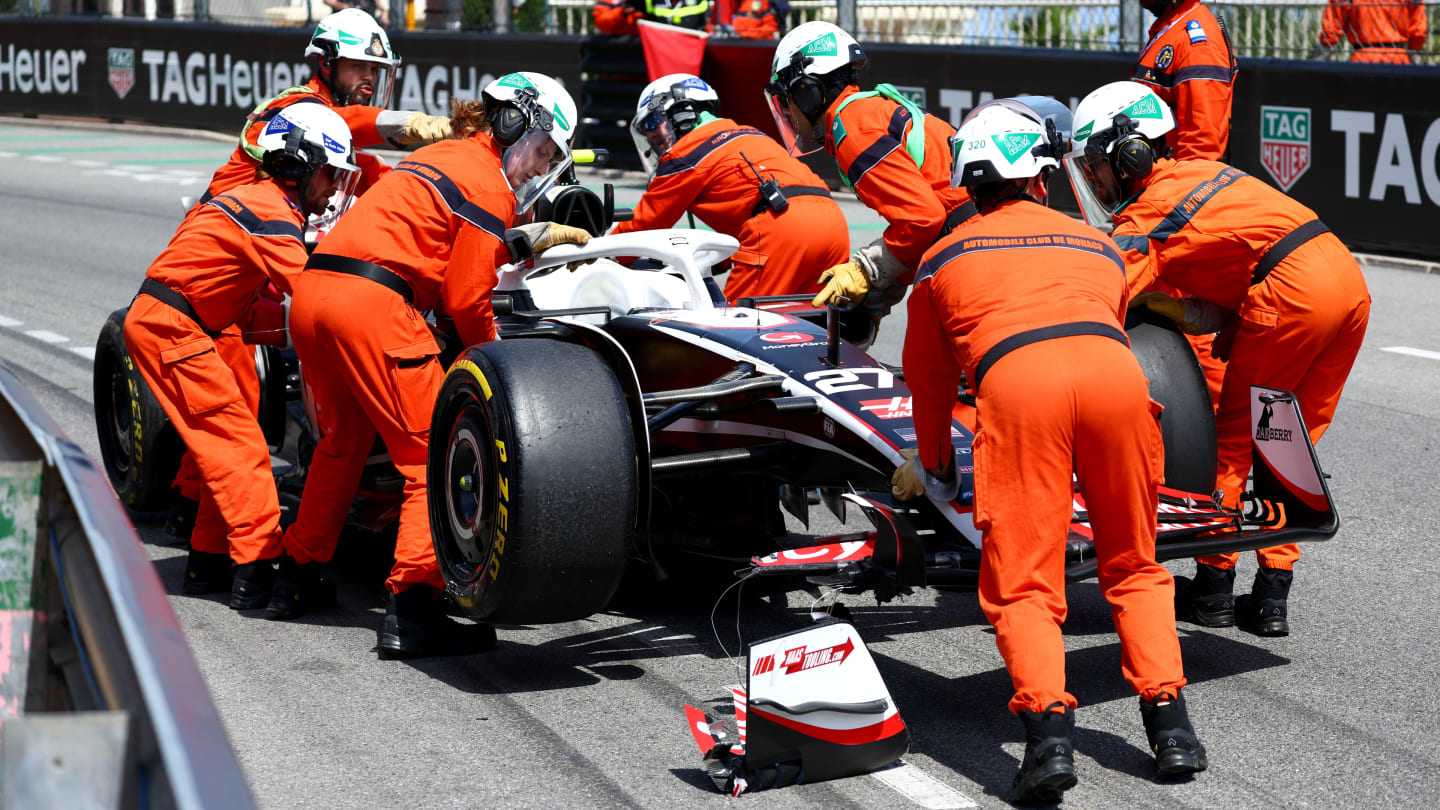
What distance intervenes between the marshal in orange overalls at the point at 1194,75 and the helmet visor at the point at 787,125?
3642 millimetres

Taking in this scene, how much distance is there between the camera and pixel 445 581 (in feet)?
16.7

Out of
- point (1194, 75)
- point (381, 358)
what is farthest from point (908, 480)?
point (1194, 75)

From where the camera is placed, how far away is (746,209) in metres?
7.45

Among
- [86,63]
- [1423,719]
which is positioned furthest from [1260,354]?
[86,63]

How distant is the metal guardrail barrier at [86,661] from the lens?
1.80m

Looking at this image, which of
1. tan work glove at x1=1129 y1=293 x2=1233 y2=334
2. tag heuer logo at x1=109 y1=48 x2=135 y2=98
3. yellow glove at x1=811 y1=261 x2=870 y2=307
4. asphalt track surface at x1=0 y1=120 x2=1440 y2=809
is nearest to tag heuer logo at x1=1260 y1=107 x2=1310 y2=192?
asphalt track surface at x1=0 y1=120 x2=1440 y2=809

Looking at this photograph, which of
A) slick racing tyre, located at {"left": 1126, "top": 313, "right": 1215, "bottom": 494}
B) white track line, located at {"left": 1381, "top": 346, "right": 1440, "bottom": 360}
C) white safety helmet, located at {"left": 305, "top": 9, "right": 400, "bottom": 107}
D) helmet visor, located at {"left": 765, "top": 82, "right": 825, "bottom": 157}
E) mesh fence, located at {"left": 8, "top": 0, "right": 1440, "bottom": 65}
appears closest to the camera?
slick racing tyre, located at {"left": 1126, "top": 313, "right": 1215, "bottom": 494}

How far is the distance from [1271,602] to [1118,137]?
1606 mm

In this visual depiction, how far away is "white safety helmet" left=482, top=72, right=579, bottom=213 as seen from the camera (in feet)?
18.2

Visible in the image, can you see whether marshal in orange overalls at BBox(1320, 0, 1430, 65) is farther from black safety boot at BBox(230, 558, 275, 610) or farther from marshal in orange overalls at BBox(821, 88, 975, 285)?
black safety boot at BBox(230, 558, 275, 610)

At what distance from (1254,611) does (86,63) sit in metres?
22.6

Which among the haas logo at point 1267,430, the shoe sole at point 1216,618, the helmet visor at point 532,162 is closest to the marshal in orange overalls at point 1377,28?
the shoe sole at point 1216,618

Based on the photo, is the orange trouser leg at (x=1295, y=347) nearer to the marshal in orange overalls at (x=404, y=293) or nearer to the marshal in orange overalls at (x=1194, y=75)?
the marshal in orange overalls at (x=404, y=293)

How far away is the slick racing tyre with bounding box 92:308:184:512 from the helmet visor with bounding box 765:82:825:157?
106 inches
